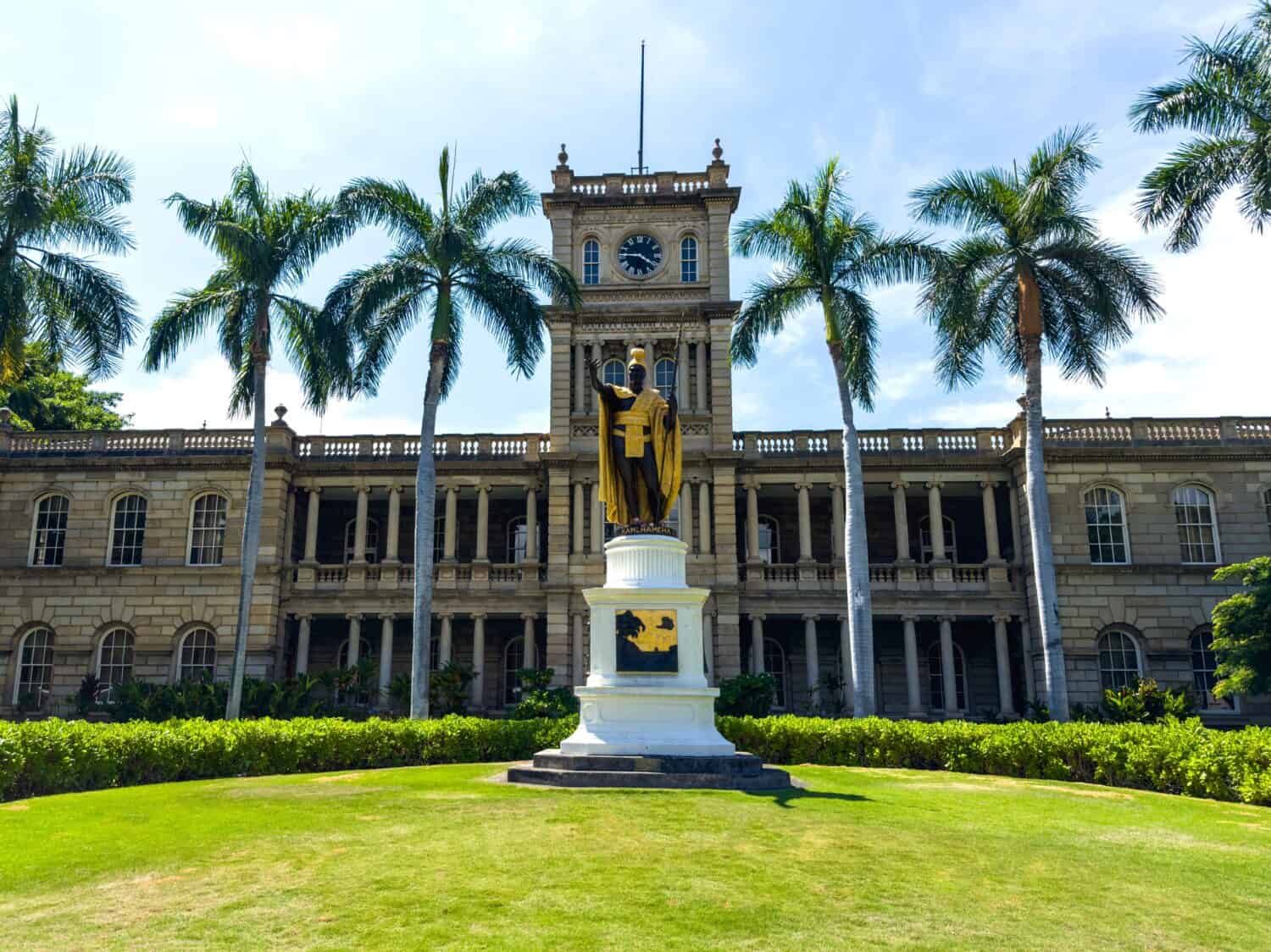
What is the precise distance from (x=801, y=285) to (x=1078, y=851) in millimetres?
16511

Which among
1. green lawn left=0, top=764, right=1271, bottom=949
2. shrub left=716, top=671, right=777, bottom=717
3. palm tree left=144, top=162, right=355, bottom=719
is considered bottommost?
green lawn left=0, top=764, right=1271, bottom=949

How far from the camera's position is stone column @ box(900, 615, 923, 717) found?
2964 centimetres

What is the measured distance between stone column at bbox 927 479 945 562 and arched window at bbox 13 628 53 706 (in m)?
26.7

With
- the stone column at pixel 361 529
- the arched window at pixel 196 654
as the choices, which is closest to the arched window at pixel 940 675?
the stone column at pixel 361 529

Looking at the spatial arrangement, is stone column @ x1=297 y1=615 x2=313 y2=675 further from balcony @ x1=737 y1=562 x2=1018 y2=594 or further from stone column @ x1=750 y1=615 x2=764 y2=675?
stone column @ x1=750 y1=615 x2=764 y2=675

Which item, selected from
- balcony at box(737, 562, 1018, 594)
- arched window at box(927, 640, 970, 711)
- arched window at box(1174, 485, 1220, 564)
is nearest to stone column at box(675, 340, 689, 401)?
balcony at box(737, 562, 1018, 594)

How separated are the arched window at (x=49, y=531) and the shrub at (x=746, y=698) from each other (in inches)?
825

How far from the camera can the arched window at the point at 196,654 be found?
100.0ft

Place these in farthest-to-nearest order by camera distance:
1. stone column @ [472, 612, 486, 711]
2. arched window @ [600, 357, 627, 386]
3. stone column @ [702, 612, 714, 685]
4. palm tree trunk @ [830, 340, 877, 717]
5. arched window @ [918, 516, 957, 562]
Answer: arched window @ [918, 516, 957, 562] < arched window @ [600, 357, 627, 386] < stone column @ [472, 612, 486, 711] < stone column @ [702, 612, 714, 685] < palm tree trunk @ [830, 340, 877, 717]

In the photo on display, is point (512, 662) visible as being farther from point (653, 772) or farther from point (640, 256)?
point (653, 772)

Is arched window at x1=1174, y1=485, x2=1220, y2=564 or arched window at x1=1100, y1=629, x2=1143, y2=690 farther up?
arched window at x1=1174, y1=485, x2=1220, y2=564

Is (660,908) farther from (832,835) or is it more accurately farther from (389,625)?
(389,625)

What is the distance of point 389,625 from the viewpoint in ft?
101

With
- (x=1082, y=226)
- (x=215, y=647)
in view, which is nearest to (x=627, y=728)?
(x=1082, y=226)
